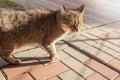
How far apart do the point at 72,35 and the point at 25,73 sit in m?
1.55

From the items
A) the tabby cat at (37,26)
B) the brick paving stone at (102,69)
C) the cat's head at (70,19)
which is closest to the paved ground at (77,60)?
the brick paving stone at (102,69)

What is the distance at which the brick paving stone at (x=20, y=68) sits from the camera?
2.64 metres

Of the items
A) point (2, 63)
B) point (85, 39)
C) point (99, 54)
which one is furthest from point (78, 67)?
point (2, 63)

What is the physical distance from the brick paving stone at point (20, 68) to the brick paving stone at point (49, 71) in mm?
114

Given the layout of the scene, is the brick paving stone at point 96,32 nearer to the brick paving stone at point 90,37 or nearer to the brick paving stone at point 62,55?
the brick paving stone at point 90,37

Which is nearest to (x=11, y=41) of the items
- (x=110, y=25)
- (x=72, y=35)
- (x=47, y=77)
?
(x=47, y=77)

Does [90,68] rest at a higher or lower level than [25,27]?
lower

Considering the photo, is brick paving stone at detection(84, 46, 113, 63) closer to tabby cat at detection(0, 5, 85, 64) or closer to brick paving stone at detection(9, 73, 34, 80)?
tabby cat at detection(0, 5, 85, 64)

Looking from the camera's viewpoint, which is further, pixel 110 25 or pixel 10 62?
pixel 110 25

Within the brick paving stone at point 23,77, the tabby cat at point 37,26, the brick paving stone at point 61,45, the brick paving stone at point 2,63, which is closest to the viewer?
the brick paving stone at point 23,77

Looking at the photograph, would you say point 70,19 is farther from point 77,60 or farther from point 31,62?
point 31,62

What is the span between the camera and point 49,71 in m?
2.76

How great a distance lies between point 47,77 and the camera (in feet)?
8.64

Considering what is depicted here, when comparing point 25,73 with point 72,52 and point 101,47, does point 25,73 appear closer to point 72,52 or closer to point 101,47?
point 72,52
